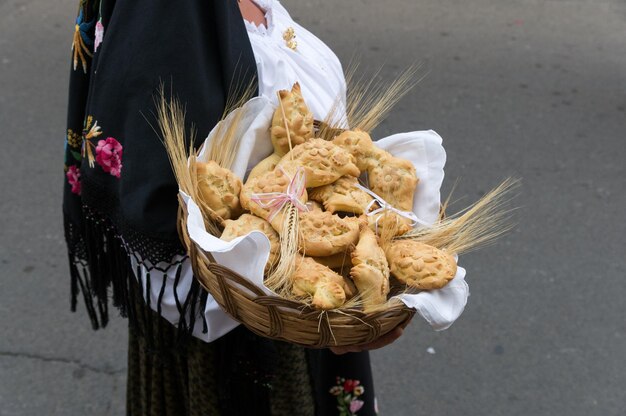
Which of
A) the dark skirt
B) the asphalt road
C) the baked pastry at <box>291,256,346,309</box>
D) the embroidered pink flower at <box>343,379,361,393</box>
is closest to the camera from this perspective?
the baked pastry at <box>291,256,346,309</box>

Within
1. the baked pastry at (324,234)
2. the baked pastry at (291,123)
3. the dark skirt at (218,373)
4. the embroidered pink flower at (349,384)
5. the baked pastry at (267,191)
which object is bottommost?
the embroidered pink flower at (349,384)

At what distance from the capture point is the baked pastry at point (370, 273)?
3.64 ft

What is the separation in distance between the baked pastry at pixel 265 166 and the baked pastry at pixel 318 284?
0.21 m

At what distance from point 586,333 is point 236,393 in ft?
5.74

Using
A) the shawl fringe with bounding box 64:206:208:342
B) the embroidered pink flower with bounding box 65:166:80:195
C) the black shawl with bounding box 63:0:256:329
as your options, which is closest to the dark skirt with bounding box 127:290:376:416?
the shawl fringe with bounding box 64:206:208:342

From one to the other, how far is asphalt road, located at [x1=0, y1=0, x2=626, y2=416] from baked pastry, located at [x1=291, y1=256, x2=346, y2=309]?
60.9 inches

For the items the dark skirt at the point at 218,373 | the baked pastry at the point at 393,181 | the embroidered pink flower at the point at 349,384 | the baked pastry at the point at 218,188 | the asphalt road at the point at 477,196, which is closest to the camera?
the baked pastry at the point at 218,188

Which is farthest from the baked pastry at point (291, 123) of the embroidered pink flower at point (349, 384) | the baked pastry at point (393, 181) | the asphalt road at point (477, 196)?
the asphalt road at point (477, 196)

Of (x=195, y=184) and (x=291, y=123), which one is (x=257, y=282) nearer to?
(x=195, y=184)

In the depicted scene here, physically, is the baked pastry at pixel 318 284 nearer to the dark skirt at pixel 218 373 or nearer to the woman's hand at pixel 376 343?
the woman's hand at pixel 376 343

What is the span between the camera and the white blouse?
136 cm

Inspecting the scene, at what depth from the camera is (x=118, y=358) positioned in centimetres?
263

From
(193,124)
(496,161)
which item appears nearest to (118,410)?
(193,124)

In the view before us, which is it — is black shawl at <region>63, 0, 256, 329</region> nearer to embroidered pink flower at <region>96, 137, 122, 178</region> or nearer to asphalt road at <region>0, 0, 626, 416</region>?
embroidered pink flower at <region>96, 137, 122, 178</region>
